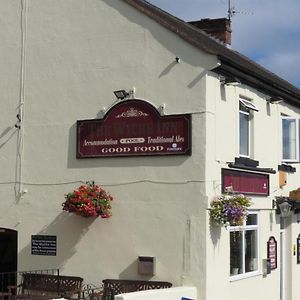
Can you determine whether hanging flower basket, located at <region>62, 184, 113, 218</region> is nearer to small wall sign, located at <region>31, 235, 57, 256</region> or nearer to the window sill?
small wall sign, located at <region>31, 235, 57, 256</region>

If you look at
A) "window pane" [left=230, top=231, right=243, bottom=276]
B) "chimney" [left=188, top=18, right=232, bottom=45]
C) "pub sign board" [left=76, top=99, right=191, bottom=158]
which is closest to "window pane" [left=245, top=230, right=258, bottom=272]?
"window pane" [left=230, top=231, right=243, bottom=276]

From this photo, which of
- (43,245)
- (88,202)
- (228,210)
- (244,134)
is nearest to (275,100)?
(244,134)

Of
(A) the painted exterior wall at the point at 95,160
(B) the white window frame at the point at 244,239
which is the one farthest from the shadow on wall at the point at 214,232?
(B) the white window frame at the point at 244,239

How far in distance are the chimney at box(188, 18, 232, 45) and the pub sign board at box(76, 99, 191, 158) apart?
767 centimetres

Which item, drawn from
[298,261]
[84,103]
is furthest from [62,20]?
[298,261]

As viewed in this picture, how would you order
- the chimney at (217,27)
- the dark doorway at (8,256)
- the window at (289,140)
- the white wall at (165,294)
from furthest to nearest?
the chimney at (217,27), the window at (289,140), the dark doorway at (8,256), the white wall at (165,294)

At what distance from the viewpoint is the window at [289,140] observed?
16.6 metres

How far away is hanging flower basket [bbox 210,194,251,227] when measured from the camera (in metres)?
12.7

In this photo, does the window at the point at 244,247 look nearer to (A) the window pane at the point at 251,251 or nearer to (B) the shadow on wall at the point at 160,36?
(A) the window pane at the point at 251,251

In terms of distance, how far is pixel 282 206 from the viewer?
15703 millimetres

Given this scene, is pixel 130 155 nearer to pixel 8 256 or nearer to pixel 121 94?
pixel 121 94

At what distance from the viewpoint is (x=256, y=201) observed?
48.7ft

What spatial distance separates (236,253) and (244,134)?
2.66 meters

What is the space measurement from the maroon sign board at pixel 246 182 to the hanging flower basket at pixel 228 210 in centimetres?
49
